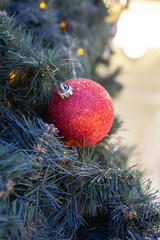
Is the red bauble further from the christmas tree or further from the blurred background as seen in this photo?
the blurred background

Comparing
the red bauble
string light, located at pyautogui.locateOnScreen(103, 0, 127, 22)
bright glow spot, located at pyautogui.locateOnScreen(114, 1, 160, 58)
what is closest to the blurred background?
bright glow spot, located at pyautogui.locateOnScreen(114, 1, 160, 58)

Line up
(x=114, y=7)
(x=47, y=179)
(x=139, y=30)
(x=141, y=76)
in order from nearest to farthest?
(x=47, y=179) → (x=114, y=7) → (x=139, y=30) → (x=141, y=76)

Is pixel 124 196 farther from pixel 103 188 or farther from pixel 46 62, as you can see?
pixel 46 62

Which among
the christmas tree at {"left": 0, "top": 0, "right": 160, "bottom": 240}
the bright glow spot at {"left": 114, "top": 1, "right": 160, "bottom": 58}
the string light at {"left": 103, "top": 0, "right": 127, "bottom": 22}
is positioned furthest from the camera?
the bright glow spot at {"left": 114, "top": 1, "right": 160, "bottom": 58}

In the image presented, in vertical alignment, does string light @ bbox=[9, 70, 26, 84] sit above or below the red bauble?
above

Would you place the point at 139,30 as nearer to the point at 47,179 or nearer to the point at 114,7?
the point at 114,7

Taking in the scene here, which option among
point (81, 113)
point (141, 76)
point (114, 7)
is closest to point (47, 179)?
point (81, 113)

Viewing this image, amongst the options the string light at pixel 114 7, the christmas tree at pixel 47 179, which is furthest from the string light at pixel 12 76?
the string light at pixel 114 7
